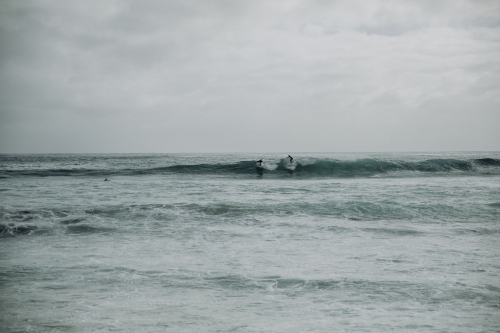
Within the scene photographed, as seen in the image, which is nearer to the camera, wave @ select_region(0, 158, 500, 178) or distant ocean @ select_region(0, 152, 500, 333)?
distant ocean @ select_region(0, 152, 500, 333)

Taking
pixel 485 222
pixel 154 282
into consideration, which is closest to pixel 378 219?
pixel 485 222

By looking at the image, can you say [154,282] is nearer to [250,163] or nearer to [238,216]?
[238,216]

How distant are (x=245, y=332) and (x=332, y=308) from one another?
4.14 feet

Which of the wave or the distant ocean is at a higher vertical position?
the wave

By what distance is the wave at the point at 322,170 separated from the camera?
29.7 m

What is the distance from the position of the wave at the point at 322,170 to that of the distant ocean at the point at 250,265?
52.5ft

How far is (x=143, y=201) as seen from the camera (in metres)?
14.3

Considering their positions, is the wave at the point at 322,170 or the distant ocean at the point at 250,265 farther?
the wave at the point at 322,170

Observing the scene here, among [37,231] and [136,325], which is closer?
[136,325]

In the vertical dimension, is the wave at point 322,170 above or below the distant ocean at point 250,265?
above

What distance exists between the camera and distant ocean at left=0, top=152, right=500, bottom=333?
4.36 metres

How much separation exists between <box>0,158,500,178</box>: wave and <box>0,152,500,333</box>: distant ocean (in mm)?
16006

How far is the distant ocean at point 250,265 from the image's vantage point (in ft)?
14.3

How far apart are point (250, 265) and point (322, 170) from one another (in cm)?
2499
